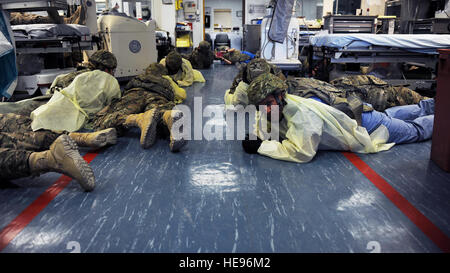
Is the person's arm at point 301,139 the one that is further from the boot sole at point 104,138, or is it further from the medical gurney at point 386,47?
the medical gurney at point 386,47

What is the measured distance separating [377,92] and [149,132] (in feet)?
7.56

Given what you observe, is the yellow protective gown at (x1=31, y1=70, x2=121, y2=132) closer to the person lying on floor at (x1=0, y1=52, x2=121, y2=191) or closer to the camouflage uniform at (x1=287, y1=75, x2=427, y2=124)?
the person lying on floor at (x1=0, y1=52, x2=121, y2=191)

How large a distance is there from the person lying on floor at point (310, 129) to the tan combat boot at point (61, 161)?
1.26 m

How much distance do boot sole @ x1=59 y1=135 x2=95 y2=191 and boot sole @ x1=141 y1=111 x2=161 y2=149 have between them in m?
0.74

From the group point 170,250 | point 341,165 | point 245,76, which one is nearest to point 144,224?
point 170,250

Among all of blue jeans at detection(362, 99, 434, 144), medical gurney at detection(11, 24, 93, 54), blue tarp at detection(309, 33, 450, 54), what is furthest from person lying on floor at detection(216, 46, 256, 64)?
blue jeans at detection(362, 99, 434, 144)

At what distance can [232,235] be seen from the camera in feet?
5.13

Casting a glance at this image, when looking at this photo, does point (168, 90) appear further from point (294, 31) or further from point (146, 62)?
point (294, 31)

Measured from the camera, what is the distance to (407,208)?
5.88ft

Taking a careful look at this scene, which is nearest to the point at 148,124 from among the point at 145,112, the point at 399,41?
the point at 145,112

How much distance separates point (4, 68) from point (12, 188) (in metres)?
1.20

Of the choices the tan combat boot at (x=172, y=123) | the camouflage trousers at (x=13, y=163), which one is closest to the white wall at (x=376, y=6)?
the tan combat boot at (x=172, y=123)

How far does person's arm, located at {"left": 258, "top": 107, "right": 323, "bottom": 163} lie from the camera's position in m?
2.36

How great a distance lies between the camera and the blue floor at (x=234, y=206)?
1.51m
